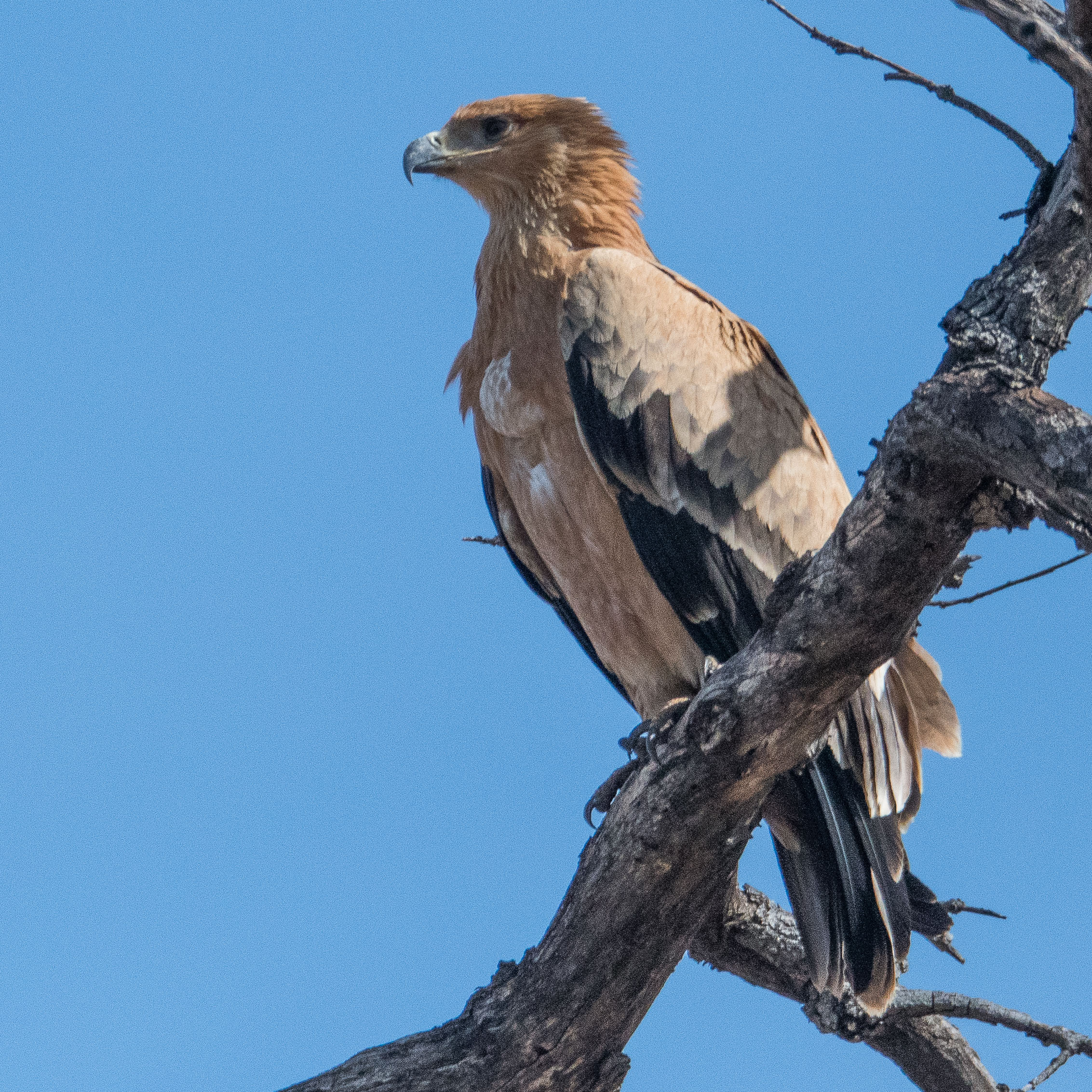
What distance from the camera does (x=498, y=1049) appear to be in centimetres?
342

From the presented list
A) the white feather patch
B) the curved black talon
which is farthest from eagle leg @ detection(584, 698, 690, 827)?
the white feather patch

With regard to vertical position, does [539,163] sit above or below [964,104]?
above

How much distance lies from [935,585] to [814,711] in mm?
468

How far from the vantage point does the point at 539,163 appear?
4691mm

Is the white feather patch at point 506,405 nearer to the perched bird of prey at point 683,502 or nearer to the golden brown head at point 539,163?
the perched bird of prey at point 683,502

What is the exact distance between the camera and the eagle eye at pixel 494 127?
15.7 feet

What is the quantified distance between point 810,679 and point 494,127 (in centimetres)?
284

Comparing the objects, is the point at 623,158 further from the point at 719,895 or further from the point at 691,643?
the point at 719,895

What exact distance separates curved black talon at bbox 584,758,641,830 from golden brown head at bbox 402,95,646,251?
2004 mm

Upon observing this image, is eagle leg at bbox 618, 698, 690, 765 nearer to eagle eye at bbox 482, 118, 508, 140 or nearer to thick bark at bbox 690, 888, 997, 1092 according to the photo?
thick bark at bbox 690, 888, 997, 1092

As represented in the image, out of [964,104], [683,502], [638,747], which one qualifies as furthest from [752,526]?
[964,104]

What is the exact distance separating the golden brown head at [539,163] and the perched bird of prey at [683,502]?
0.03 m

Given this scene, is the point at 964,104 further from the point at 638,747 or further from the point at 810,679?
the point at 638,747

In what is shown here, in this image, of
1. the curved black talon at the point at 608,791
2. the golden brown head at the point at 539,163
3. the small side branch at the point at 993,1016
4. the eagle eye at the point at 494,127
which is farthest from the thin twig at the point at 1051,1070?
the eagle eye at the point at 494,127
